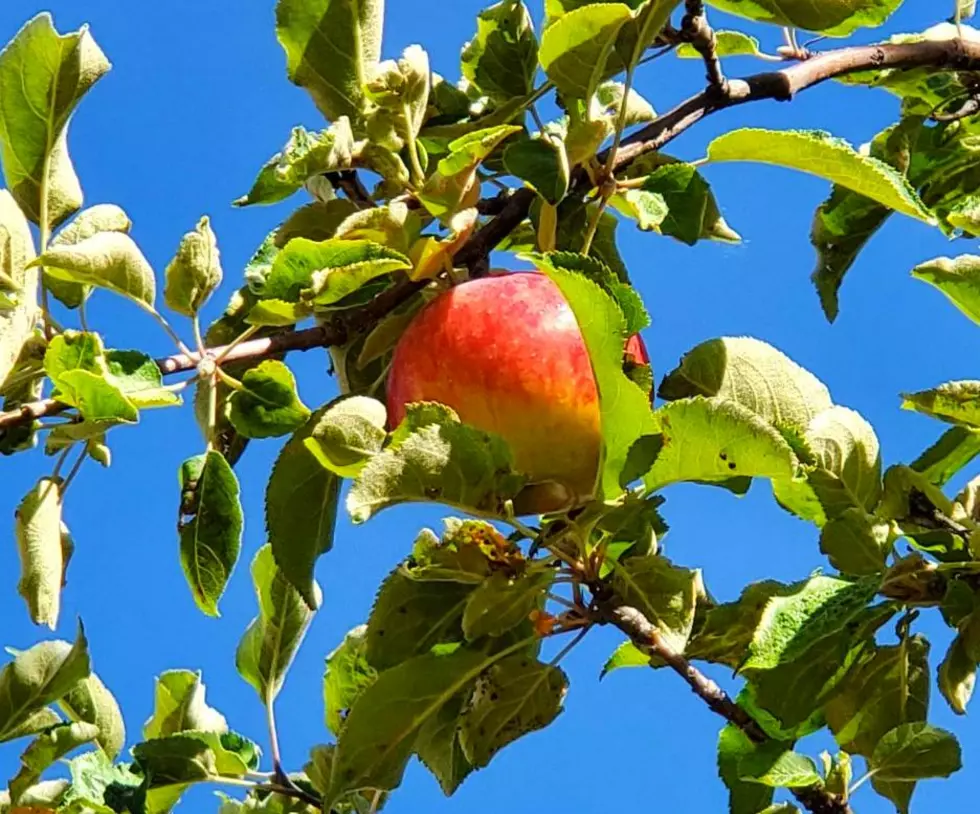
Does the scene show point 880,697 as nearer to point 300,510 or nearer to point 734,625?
point 734,625

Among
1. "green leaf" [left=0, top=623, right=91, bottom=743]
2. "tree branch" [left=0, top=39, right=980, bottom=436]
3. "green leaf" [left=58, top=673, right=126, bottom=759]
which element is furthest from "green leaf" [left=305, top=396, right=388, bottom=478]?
"green leaf" [left=58, top=673, right=126, bottom=759]

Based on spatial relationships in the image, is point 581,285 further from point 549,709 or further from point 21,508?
point 21,508

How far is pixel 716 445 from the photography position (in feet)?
3.25

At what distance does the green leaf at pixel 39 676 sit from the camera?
1689mm

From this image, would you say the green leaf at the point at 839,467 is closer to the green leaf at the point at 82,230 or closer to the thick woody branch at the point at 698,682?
the thick woody branch at the point at 698,682

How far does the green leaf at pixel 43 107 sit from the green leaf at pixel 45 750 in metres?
0.74

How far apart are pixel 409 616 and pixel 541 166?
1.35 ft

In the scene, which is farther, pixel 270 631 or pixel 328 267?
pixel 270 631

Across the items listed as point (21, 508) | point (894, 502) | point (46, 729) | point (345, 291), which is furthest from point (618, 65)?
point (46, 729)

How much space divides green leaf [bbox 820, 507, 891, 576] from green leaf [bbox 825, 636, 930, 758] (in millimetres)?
132

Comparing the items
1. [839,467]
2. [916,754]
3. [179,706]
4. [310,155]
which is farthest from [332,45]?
[179,706]

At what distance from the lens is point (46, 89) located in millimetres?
1271

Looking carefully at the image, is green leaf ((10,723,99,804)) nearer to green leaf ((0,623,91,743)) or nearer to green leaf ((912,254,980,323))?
green leaf ((0,623,91,743))

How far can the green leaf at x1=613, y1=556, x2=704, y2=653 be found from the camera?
109 centimetres
